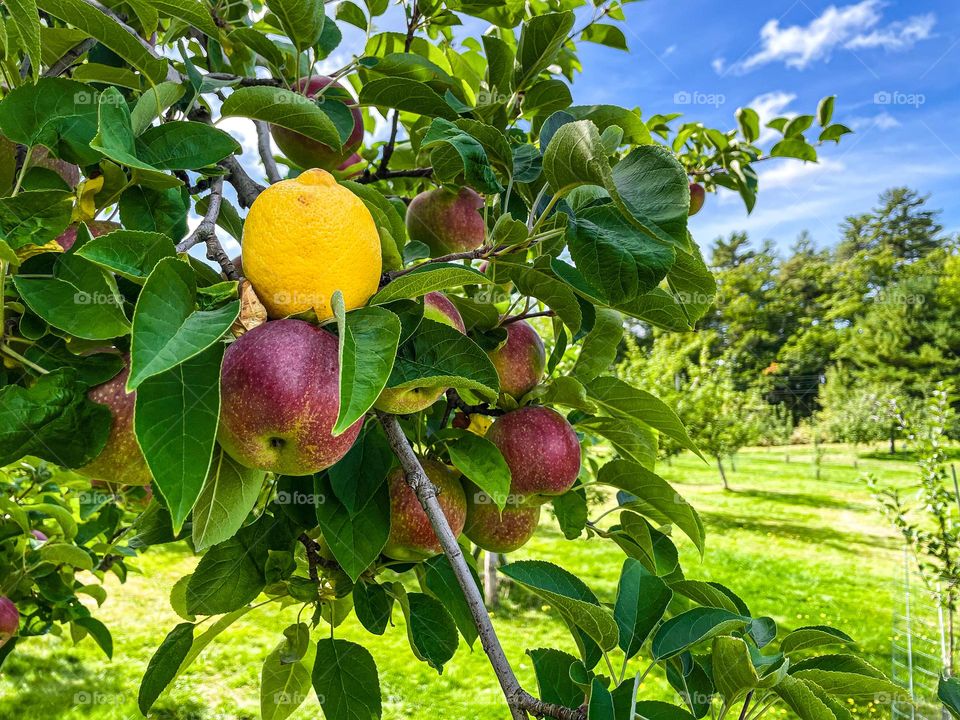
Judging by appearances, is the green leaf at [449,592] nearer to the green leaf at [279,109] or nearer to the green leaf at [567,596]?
the green leaf at [567,596]

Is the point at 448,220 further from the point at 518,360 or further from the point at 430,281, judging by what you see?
the point at 430,281

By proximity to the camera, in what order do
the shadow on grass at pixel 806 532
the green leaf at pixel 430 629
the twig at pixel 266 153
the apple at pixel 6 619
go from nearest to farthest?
the green leaf at pixel 430 629
the twig at pixel 266 153
the apple at pixel 6 619
the shadow on grass at pixel 806 532

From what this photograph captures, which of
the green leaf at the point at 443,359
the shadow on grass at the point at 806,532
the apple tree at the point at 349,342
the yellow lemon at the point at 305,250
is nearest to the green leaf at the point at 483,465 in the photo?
the apple tree at the point at 349,342

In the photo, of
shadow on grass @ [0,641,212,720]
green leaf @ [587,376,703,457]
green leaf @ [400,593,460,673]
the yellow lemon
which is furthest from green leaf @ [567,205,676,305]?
shadow on grass @ [0,641,212,720]

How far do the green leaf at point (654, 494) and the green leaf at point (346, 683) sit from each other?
53 centimetres

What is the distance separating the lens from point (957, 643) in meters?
5.07

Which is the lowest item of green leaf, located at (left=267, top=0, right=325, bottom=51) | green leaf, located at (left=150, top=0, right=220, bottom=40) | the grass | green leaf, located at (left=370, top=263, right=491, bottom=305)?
the grass

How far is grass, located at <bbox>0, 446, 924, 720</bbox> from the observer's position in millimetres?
3928

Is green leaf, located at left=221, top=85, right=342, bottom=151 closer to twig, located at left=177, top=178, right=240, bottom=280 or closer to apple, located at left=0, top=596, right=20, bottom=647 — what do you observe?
twig, located at left=177, top=178, right=240, bottom=280

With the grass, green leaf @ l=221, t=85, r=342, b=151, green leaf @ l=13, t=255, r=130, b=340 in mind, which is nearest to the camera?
green leaf @ l=13, t=255, r=130, b=340

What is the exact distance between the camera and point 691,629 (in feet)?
2.67

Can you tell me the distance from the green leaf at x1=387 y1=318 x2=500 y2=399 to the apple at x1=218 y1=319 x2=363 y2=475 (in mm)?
84

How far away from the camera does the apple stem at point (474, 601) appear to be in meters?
0.67

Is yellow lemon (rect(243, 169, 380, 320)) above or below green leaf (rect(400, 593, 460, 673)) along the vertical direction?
above
